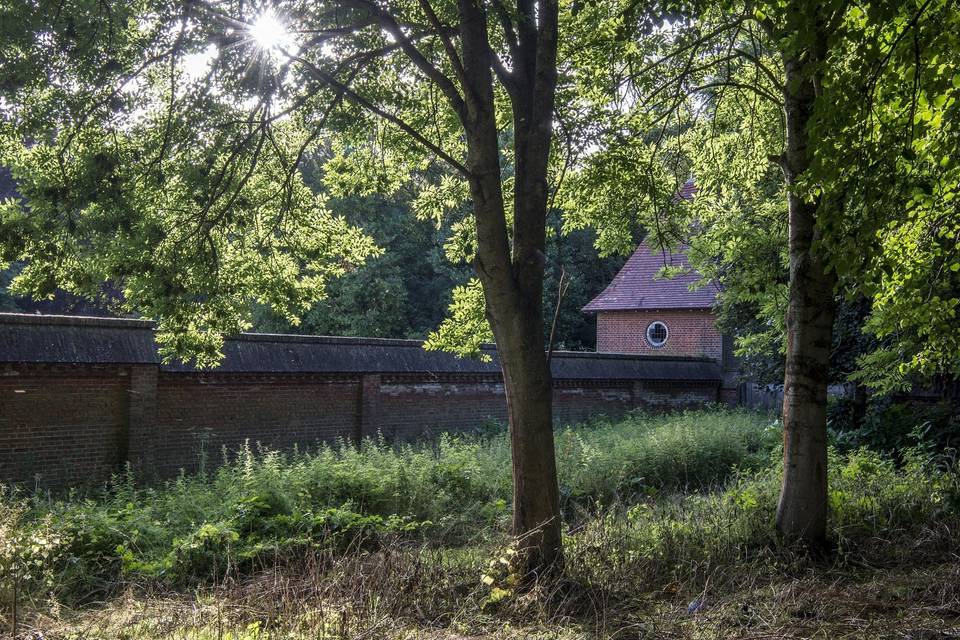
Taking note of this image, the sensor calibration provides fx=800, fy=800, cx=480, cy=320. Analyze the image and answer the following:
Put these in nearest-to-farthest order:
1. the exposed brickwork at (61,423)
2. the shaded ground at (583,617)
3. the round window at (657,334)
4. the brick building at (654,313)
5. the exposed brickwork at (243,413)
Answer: the shaded ground at (583,617)
the exposed brickwork at (61,423)
the exposed brickwork at (243,413)
the brick building at (654,313)
the round window at (657,334)

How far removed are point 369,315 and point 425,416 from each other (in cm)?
1462

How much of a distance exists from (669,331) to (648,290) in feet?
6.08

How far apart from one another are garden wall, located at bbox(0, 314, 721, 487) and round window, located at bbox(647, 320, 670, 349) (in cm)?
1281

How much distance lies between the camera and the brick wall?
29.7 m

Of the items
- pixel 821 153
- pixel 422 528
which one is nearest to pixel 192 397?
pixel 422 528

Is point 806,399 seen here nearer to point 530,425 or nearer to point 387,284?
point 530,425

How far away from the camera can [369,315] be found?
106 ft

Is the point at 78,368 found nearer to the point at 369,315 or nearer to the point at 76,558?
the point at 76,558

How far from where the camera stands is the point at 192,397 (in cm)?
1372

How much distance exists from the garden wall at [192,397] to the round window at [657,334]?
1281 cm

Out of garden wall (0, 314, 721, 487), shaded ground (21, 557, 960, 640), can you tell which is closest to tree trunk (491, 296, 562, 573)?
shaded ground (21, 557, 960, 640)

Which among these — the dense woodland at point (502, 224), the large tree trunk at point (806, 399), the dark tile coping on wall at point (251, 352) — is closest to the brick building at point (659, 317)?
the dark tile coping on wall at point (251, 352)

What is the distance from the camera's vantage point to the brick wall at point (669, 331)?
1168 inches

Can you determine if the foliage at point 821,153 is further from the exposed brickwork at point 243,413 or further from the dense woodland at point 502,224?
the exposed brickwork at point 243,413
